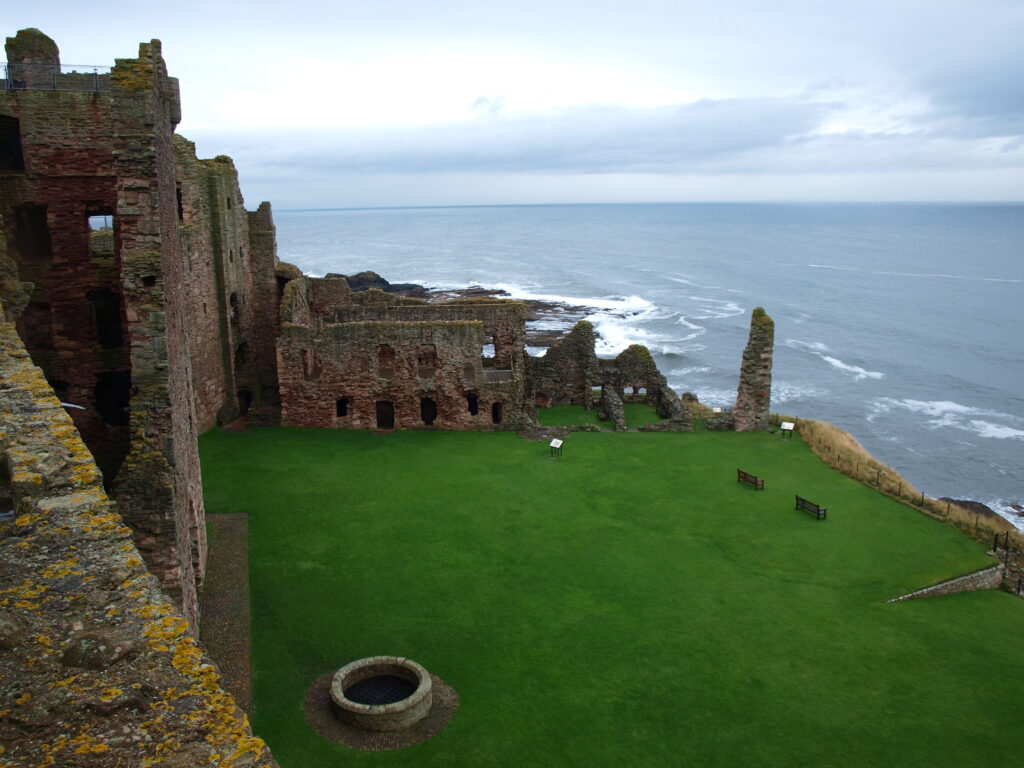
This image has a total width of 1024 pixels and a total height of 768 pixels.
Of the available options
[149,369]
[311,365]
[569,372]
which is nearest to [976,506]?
[569,372]

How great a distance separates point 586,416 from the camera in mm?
32406

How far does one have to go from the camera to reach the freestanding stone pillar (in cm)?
3045

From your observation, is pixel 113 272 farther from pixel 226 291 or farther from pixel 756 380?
pixel 756 380

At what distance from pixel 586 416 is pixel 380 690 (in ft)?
64.9

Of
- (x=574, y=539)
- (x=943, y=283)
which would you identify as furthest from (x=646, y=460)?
(x=943, y=283)

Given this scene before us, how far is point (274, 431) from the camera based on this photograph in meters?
28.3

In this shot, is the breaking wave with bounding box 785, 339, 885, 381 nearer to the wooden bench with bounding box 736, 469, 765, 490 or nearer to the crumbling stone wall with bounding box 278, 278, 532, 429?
the wooden bench with bounding box 736, 469, 765, 490

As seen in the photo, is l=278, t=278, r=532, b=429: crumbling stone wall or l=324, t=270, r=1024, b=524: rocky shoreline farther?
l=324, t=270, r=1024, b=524: rocky shoreline

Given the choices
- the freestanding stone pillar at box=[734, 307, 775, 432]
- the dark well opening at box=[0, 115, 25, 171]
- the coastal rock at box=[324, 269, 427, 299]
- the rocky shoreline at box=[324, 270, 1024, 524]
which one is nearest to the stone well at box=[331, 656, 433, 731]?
the dark well opening at box=[0, 115, 25, 171]

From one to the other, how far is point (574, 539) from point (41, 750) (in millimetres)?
17506

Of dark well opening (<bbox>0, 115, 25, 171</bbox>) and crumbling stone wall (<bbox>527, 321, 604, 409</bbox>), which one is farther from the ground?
Result: dark well opening (<bbox>0, 115, 25, 171</bbox>)

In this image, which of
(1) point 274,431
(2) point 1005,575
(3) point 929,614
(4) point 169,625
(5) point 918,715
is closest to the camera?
(4) point 169,625

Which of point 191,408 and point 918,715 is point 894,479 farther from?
point 191,408

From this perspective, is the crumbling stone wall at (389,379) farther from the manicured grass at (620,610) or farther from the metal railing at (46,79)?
the metal railing at (46,79)
